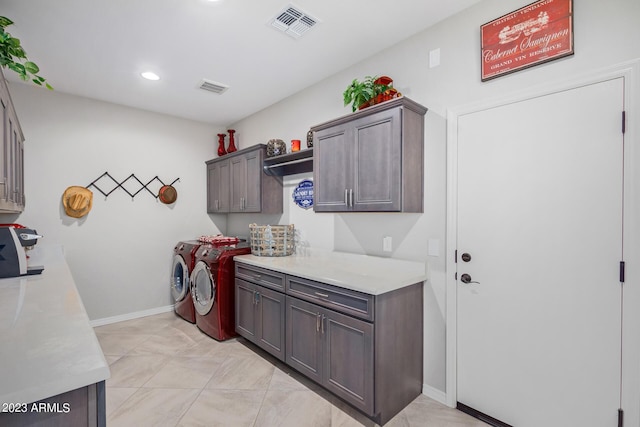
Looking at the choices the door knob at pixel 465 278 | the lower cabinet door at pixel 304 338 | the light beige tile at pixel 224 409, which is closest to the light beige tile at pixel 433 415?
the lower cabinet door at pixel 304 338

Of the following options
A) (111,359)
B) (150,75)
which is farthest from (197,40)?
(111,359)

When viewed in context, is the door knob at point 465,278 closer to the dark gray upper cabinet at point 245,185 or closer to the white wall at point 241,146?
the white wall at point 241,146

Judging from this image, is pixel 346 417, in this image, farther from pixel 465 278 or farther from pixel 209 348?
pixel 209 348

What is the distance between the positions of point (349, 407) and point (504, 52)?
263 cm

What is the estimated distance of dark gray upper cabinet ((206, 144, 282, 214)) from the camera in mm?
3682

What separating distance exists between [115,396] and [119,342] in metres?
1.14

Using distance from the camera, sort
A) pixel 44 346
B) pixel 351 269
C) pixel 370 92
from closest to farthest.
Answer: pixel 44 346
pixel 370 92
pixel 351 269

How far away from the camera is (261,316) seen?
292 cm

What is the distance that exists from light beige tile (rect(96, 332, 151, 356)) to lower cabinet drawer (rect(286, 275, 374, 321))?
1954 millimetres

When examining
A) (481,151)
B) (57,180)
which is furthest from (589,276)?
(57,180)

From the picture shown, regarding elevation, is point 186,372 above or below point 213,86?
below

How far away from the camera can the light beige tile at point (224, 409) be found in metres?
2.09

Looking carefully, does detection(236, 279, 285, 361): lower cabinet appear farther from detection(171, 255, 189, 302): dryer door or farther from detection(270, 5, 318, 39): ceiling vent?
detection(270, 5, 318, 39): ceiling vent

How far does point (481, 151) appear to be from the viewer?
211 centimetres
